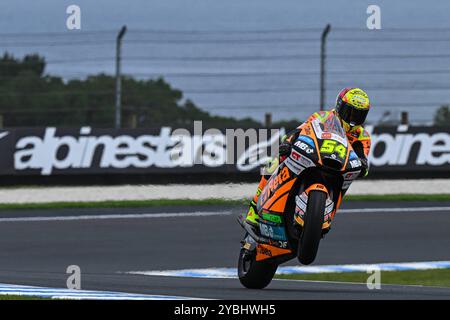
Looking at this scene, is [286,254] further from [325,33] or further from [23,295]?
[325,33]

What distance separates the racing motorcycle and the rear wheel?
0.5 inches

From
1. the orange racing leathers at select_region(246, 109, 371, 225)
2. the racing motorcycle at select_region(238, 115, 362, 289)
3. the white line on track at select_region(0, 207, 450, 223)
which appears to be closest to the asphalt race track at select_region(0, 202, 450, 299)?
the white line on track at select_region(0, 207, 450, 223)

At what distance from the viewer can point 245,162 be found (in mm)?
19031

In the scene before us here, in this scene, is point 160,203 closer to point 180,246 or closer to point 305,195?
point 180,246

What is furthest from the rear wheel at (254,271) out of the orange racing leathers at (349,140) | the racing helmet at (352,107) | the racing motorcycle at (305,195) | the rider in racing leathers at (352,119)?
the racing helmet at (352,107)

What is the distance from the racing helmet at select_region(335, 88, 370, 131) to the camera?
28.3 feet

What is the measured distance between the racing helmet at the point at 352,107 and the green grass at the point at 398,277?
2.70m

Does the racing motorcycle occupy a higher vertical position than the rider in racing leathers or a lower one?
lower

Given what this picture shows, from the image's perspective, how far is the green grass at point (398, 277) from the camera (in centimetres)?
1100

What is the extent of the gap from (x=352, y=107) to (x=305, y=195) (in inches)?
32.5

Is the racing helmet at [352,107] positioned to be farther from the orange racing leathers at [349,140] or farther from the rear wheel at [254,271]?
the rear wheel at [254,271]

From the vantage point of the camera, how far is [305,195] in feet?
27.5

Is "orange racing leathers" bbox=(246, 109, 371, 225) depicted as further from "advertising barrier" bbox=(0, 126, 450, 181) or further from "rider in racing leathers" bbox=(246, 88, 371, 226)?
"advertising barrier" bbox=(0, 126, 450, 181)
